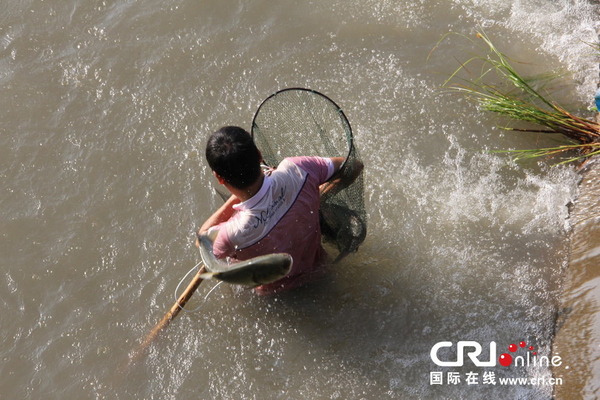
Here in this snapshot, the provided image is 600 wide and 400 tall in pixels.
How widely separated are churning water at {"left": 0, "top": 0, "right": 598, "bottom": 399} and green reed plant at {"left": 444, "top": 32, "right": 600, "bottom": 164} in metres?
0.15

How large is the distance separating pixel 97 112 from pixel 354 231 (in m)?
2.43

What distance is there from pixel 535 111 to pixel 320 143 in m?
1.66

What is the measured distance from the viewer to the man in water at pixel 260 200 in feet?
9.23

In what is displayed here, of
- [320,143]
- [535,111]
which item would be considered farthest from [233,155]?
[535,111]

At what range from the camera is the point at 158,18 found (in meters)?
5.38

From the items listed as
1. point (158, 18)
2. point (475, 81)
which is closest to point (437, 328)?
point (475, 81)

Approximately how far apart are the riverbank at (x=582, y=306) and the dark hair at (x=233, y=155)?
2.05 metres

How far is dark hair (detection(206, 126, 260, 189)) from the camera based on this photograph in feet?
9.14

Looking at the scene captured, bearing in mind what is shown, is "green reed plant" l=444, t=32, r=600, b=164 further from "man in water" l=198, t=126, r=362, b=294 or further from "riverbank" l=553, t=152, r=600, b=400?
"man in water" l=198, t=126, r=362, b=294

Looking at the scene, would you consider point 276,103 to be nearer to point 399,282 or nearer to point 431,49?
point 399,282

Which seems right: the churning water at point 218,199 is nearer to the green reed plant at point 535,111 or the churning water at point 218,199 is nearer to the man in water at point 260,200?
the green reed plant at point 535,111

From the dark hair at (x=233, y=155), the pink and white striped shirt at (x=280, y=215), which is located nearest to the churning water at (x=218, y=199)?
the pink and white striped shirt at (x=280, y=215)

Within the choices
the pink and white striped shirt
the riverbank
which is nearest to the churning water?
the riverbank

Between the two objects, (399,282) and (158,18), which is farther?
(158,18)
